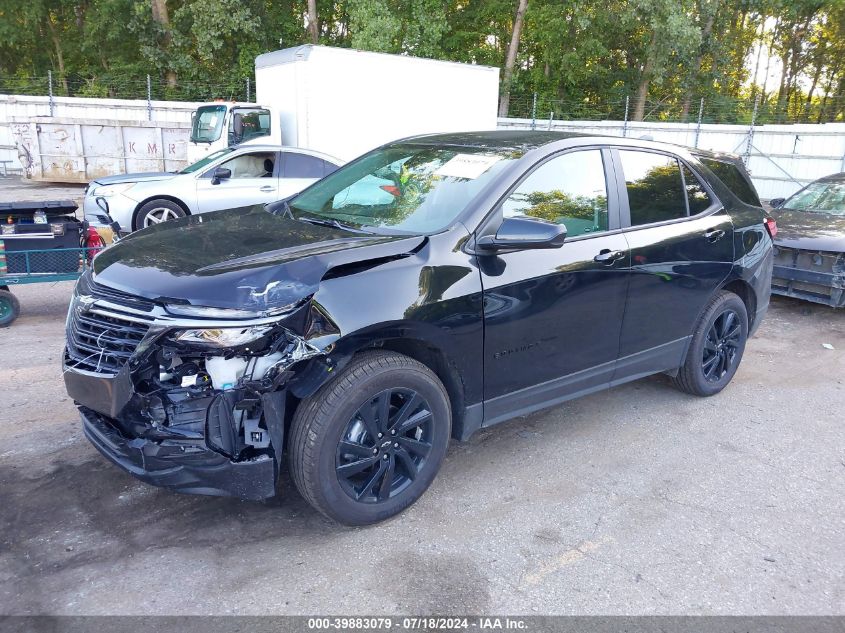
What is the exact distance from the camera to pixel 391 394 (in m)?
3.19

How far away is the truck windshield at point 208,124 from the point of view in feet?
45.7

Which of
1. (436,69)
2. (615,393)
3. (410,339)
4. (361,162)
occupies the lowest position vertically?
(615,393)

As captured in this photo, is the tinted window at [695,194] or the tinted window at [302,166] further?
the tinted window at [302,166]

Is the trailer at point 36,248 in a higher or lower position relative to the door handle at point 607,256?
lower

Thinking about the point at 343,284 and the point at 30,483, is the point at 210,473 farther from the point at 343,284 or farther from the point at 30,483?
the point at 30,483

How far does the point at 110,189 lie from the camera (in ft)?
31.0

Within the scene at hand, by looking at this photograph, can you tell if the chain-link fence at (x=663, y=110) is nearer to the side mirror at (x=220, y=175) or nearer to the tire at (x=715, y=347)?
the side mirror at (x=220, y=175)

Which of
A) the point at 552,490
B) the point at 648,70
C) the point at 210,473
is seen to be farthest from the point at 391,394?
the point at 648,70

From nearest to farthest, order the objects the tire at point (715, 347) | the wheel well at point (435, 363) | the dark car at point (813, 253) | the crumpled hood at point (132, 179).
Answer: the wheel well at point (435, 363) → the tire at point (715, 347) → the dark car at point (813, 253) → the crumpled hood at point (132, 179)

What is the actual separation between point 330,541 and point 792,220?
7391 mm

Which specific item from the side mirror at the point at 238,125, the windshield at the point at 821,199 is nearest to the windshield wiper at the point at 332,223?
the windshield at the point at 821,199

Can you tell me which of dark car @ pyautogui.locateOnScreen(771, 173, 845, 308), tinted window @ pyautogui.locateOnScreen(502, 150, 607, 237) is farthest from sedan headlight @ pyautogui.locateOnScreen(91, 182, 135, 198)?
dark car @ pyautogui.locateOnScreen(771, 173, 845, 308)

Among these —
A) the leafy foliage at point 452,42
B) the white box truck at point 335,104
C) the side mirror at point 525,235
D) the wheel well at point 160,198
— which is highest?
the leafy foliage at point 452,42

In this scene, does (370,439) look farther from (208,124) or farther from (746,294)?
(208,124)
